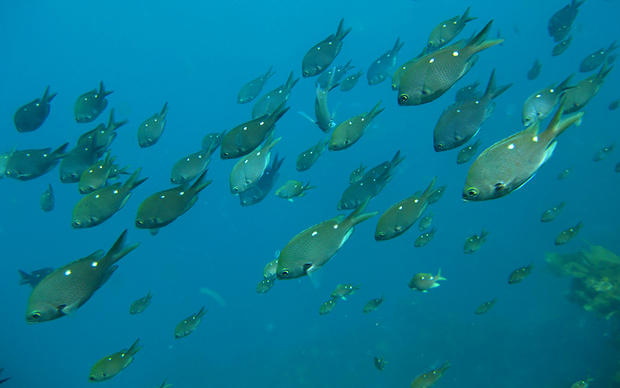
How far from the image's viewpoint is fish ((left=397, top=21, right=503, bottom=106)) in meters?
3.04

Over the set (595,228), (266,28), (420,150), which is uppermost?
(266,28)

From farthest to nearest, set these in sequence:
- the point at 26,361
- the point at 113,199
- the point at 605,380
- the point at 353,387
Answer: the point at 26,361 < the point at 353,387 < the point at 605,380 < the point at 113,199

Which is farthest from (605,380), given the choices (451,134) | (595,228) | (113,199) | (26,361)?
(26,361)

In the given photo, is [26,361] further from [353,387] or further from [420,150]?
[420,150]

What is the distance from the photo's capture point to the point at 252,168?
Result: 4.69 metres

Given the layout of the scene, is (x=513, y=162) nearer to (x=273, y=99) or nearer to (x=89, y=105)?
(x=273, y=99)

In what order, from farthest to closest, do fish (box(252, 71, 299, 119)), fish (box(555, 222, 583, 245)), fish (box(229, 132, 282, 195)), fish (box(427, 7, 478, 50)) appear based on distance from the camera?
fish (box(555, 222, 583, 245))
fish (box(252, 71, 299, 119))
fish (box(427, 7, 478, 50))
fish (box(229, 132, 282, 195))

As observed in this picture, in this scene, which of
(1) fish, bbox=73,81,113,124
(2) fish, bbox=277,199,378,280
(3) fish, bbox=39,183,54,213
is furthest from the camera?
Answer: (3) fish, bbox=39,183,54,213

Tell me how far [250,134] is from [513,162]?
2934 mm

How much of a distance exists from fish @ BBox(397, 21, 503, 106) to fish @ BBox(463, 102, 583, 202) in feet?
3.16

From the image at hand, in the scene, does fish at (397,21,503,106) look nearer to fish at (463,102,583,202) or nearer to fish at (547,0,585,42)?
fish at (463,102,583,202)

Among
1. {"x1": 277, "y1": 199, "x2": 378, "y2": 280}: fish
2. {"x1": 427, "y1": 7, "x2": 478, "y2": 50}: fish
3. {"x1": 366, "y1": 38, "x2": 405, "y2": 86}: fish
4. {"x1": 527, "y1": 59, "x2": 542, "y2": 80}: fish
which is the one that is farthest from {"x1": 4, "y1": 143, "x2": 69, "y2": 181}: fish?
{"x1": 527, "y1": 59, "x2": 542, "y2": 80}: fish

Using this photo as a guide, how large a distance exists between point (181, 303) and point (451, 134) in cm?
4174

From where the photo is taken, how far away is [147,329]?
35.1 meters
